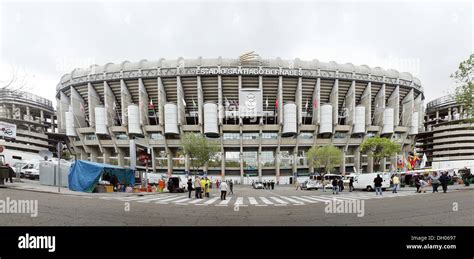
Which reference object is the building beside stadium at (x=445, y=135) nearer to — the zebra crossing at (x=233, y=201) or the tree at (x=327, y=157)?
the tree at (x=327, y=157)

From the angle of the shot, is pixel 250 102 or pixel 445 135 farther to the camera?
pixel 445 135

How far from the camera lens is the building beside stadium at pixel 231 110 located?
48000 mm

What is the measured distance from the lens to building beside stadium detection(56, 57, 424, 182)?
48.0 m

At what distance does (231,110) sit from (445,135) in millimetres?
77350

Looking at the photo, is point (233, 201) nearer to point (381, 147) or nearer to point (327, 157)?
point (327, 157)

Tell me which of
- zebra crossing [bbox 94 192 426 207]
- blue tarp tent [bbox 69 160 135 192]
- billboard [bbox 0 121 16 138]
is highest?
billboard [bbox 0 121 16 138]

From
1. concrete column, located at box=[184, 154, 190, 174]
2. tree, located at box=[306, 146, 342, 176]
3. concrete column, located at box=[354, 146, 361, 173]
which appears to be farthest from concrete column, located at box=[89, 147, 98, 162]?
concrete column, located at box=[354, 146, 361, 173]

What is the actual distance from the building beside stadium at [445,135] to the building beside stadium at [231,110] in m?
33.2

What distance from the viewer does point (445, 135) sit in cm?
6981

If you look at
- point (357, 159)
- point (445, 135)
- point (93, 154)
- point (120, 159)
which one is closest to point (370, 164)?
point (357, 159)

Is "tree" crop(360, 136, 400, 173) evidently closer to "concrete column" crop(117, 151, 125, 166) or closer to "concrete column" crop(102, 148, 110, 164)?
"concrete column" crop(117, 151, 125, 166)

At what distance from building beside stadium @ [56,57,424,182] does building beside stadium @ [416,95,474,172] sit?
33.2 m

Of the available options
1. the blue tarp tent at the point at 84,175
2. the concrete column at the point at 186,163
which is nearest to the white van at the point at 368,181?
the blue tarp tent at the point at 84,175
